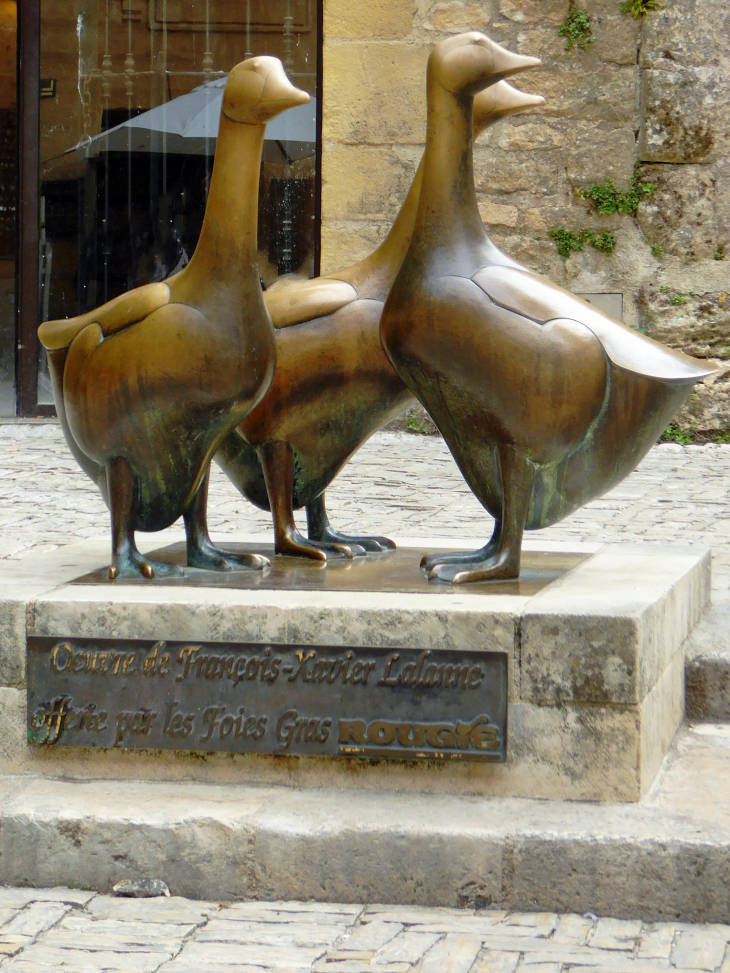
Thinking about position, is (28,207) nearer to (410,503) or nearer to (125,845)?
(410,503)

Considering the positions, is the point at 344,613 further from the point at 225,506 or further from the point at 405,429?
the point at 405,429

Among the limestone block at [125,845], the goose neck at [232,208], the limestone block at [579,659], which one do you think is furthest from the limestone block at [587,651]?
the goose neck at [232,208]

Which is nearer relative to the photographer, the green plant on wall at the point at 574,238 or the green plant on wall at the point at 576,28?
the green plant on wall at the point at 576,28

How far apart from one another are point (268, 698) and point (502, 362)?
0.89 m

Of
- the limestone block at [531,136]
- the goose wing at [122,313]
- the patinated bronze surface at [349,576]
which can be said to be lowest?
the patinated bronze surface at [349,576]

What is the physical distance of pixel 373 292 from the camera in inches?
130

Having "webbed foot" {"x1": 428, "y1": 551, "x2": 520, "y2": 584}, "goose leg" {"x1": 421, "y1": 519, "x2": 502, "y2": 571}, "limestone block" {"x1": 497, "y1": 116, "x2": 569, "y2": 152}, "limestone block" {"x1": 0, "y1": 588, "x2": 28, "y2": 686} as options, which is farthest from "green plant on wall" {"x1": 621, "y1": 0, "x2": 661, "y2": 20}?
"limestone block" {"x1": 0, "y1": 588, "x2": 28, "y2": 686}

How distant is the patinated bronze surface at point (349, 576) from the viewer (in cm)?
295

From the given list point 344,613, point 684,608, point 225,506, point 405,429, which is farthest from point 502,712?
point 405,429

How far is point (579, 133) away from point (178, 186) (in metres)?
3.00

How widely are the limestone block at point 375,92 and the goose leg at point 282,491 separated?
224 inches

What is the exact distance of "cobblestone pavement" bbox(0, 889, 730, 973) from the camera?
229 cm

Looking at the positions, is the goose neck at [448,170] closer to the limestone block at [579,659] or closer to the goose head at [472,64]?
the goose head at [472,64]

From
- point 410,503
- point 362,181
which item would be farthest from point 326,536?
point 362,181
